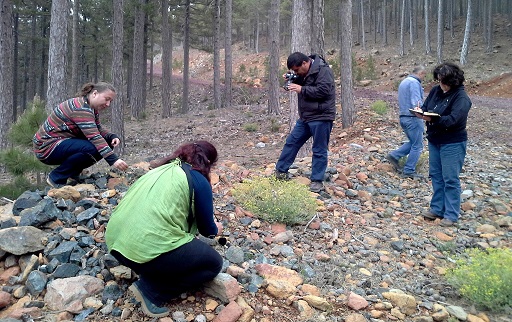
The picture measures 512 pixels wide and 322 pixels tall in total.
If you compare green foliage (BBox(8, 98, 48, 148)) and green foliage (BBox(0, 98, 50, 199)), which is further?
green foliage (BBox(8, 98, 48, 148))

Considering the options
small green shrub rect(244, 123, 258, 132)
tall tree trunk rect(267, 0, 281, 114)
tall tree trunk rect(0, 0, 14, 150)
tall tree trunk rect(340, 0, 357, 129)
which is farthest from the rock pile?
tall tree trunk rect(267, 0, 281, 114)

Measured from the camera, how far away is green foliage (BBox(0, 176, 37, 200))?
21.3 ft

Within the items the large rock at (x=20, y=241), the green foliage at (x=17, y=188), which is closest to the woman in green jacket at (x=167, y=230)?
the large rock at (x=20, y=241)

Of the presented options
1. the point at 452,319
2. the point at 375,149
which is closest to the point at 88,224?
the point at 452,319

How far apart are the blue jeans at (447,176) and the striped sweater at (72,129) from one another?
4020 millimetres

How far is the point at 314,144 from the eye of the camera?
221 inches

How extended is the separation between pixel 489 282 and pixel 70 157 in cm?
450

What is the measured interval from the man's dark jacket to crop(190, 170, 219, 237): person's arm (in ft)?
9.07

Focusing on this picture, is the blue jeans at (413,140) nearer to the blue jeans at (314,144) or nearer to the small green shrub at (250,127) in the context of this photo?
the blue jeans at (314,144)

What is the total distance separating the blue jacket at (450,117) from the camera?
16.8 feet

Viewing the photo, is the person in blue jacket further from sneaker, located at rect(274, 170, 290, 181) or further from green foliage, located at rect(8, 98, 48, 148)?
green foliage, located at rect(8, 98, 48, 148)

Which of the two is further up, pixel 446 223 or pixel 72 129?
Result: pixel 72 129

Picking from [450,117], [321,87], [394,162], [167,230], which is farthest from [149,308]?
[394,162]

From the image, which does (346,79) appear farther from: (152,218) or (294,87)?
(152,218)
